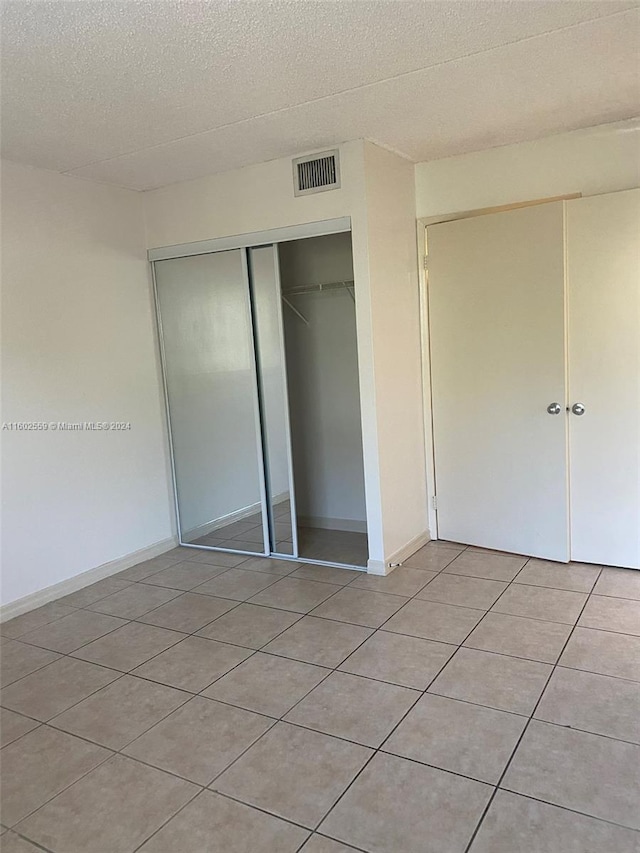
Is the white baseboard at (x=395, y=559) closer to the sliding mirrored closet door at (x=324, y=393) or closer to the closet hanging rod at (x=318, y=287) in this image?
the sliding mirrored closet door at (x=324, y=393)

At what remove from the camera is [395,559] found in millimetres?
4004

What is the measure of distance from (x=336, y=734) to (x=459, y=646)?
0.85m

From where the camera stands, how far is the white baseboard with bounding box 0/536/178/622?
362cm

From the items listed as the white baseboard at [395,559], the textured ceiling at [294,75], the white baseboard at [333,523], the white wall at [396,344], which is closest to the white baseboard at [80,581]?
the white baseboard at [333,523]

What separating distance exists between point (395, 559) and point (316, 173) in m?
2.41

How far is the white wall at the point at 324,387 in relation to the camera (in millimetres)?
4562

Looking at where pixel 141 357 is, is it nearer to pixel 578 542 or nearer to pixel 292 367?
pixel 292 367

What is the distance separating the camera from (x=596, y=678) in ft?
8.54

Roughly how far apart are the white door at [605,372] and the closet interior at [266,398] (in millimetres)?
1441

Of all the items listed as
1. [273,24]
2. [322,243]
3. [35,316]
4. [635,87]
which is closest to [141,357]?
[35,316]

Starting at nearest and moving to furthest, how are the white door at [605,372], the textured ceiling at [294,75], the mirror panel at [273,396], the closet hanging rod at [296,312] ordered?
the textured ceiling at [294,75], the white door at [605,372], the mirror panel at [273,396], the closet hanging rod at [296,312]

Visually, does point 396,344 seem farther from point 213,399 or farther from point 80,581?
point 80,581

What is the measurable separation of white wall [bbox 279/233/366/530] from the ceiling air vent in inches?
26.5

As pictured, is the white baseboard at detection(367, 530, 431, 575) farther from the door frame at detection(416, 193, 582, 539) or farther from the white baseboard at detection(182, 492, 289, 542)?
the white baseboard at detection(182, 492, 289, 542)
